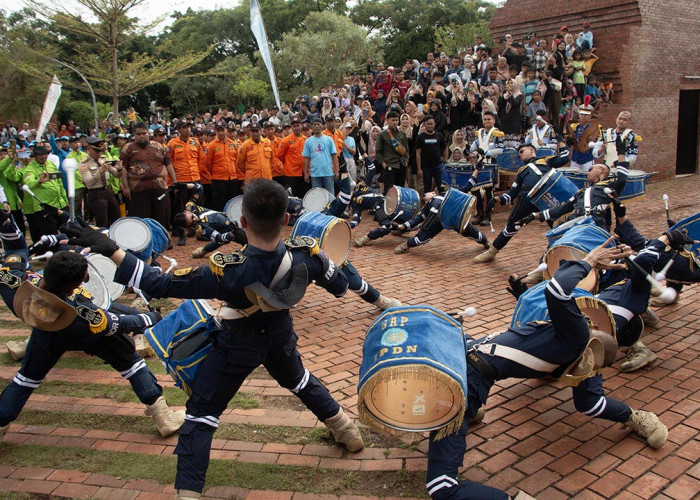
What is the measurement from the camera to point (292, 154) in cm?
1284

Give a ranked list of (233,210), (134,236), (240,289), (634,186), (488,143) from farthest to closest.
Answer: (488,143)
(634,186)
(233,210)
(134,236)
(240,289)

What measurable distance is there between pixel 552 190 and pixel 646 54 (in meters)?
9.50

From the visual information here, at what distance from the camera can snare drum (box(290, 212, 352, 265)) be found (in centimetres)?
661

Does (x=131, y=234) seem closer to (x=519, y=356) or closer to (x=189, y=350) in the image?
(x=189, y=350)

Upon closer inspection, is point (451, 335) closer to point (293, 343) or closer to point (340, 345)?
Result: point (293, 343)

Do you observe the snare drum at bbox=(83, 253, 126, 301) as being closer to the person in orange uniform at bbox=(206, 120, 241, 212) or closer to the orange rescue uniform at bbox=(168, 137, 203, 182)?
the orange rescue uniform at bbox=(168, 137, 203, 182)

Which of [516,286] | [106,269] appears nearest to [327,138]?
[106,269]

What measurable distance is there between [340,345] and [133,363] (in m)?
2.28

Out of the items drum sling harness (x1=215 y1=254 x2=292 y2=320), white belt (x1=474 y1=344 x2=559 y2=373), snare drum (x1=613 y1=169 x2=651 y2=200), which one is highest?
drum sling harness (x1=215 y1=254 x2=292 y2=320)

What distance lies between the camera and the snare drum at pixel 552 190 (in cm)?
856

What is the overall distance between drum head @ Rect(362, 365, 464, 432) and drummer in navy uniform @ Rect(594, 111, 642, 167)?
31.9ft

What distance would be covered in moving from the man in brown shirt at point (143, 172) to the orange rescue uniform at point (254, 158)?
6.05 feet

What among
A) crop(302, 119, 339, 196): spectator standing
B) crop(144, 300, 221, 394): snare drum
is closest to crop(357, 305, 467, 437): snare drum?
crop(144, 300, 221, 394): snare drum

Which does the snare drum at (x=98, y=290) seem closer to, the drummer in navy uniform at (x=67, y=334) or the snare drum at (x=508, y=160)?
the drummer in navy uniform at (x=67, y=334)
